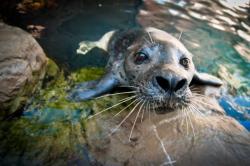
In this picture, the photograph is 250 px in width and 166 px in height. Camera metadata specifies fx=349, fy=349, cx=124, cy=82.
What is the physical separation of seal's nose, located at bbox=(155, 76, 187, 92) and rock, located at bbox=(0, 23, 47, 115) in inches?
62.3

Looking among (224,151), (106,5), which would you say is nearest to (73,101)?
(224,151)

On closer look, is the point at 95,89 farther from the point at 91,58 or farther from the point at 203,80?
the point at 91,58

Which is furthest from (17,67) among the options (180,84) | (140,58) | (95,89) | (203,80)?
(203,80)

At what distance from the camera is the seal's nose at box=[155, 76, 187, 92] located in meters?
3.47

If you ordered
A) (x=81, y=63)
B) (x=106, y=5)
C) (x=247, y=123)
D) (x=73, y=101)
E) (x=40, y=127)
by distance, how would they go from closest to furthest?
(x=40, y=127) < (x=73, y=101) < (x=247, y=123) < (x=81, y=63) < (x=106, y=5)

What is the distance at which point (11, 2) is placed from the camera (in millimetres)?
7680

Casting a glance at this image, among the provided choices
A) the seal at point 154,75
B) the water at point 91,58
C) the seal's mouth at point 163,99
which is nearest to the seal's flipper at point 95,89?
the seal at point 154,75

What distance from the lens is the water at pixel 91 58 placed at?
3.50m

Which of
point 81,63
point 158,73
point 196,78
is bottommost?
point 81,63

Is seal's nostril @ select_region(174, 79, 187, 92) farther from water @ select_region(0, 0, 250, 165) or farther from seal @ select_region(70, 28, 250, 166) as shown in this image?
water @ select_region(0, 0, 250, 165)

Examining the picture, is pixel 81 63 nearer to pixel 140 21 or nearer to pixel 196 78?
pixel 196 78

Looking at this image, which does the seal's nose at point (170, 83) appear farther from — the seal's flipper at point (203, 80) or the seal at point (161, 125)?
the seal's flipper at point (203, 80)

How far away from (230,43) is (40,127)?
214 inches

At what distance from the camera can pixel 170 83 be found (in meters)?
3.48
